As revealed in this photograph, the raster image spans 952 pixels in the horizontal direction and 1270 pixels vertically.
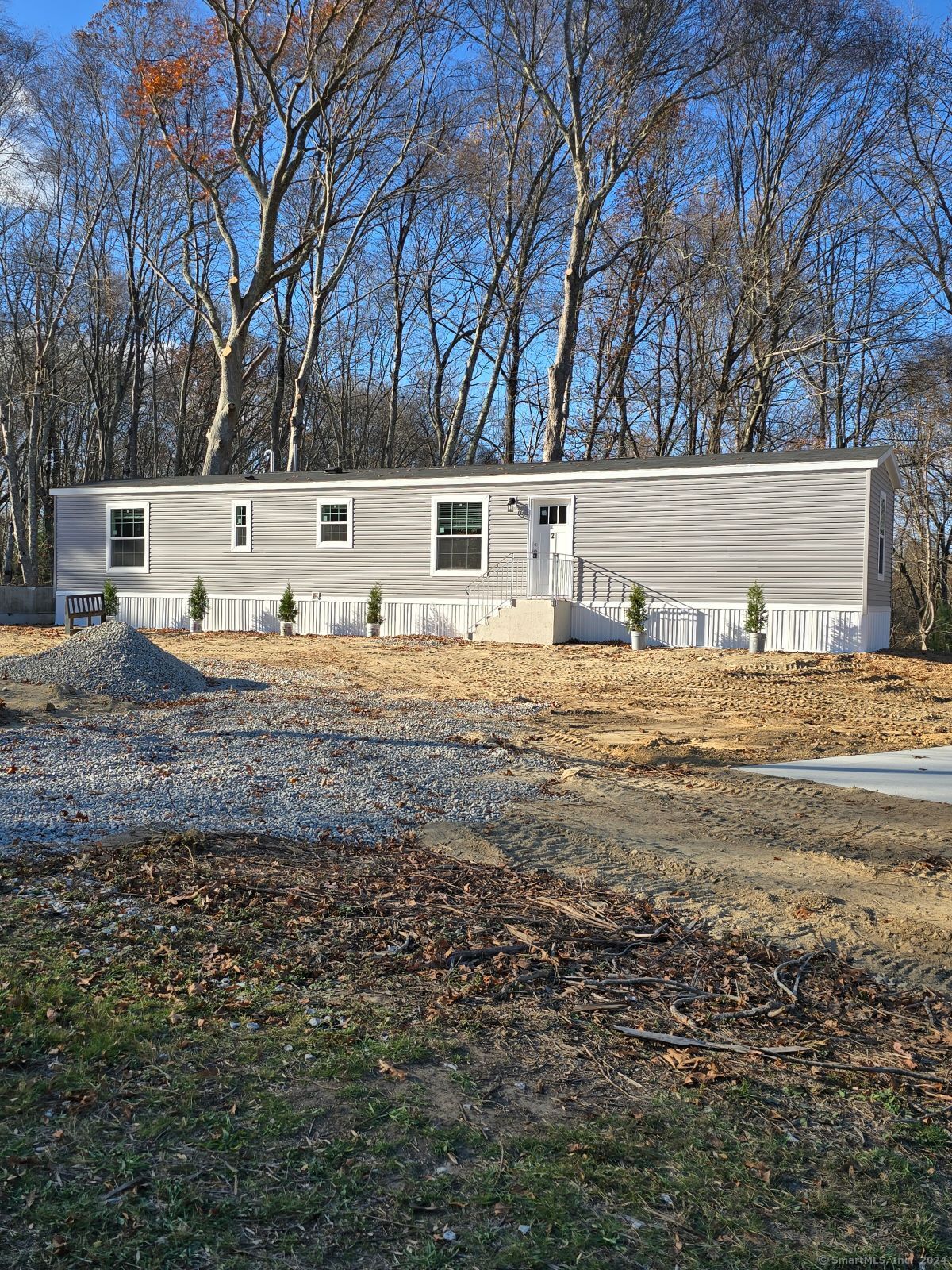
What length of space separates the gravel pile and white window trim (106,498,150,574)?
11.6 meters

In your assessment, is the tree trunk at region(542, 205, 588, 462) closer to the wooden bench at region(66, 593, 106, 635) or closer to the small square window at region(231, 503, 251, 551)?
the small square window at region(231, 503, 251, 551)

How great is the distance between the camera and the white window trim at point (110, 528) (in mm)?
22581

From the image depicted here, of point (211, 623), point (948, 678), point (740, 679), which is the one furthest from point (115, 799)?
point (211, 623)

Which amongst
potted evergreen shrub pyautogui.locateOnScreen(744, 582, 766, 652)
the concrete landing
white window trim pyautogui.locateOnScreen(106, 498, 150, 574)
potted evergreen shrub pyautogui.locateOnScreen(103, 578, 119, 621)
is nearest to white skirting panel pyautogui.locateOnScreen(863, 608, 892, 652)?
potted evergreen shrub pyautogui.locateOnScreen(744, 582, 766, 652)

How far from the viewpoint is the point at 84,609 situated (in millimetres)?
20031

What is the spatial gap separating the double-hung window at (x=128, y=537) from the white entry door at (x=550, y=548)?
908 centimetres

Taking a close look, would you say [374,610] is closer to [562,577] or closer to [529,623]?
[529,623]

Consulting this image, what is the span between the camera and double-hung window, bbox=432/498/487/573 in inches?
772

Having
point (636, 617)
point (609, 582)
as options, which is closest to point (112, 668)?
point (636, 617)

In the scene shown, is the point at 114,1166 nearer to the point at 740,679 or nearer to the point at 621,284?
the point at 740,679

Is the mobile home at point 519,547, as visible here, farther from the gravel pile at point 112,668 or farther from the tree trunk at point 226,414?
the gravel pile at point 112,668

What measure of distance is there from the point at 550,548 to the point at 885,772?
11717mm

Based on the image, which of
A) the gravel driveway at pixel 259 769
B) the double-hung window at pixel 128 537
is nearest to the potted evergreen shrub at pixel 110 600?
the double-hung window at pixel 128 537

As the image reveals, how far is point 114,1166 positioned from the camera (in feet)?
7.98
